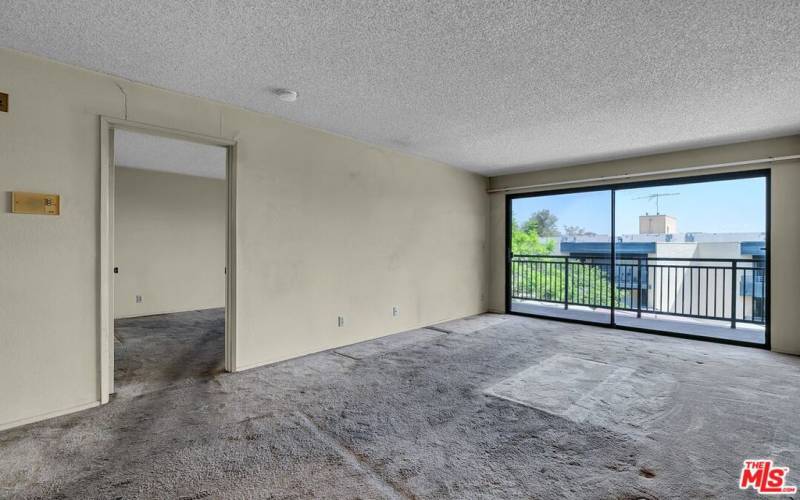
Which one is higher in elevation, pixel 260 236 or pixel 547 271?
pixel 260 236

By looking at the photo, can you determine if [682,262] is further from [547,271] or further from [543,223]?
[543,223]

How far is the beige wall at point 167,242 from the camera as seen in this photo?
5.82 metres

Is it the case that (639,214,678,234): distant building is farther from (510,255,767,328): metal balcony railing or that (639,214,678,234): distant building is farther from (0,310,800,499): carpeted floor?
(0,310,800,499): carpeted floor

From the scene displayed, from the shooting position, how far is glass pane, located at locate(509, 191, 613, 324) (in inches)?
238

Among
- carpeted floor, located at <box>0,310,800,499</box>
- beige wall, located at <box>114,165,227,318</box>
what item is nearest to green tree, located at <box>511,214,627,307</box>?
carpeted floor, located at <box>0,310,800,499</box>

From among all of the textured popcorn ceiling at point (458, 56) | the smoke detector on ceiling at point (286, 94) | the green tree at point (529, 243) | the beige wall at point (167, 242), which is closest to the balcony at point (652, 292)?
the green tree at point (529, 243)

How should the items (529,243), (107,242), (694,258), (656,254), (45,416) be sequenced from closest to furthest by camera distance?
(45,416), (107,242), (694,258), (656,254), (529,243)

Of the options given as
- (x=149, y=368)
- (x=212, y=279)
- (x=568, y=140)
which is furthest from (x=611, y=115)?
(x=212, y=279)

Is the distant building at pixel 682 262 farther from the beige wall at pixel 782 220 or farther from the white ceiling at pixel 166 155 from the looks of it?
the white ceiling at pixel 166 155

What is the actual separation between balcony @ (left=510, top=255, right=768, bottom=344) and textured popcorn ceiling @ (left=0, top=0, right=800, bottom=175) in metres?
2.20

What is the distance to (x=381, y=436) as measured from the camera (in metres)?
2.21

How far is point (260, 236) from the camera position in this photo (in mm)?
3488

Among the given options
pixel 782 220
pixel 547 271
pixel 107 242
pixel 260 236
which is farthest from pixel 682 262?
pixel 107 242

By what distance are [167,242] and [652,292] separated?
7.77 metres
